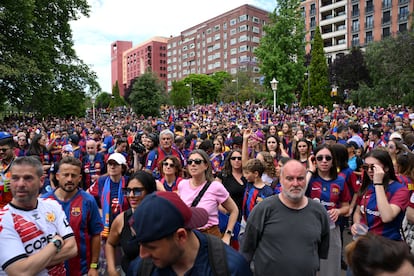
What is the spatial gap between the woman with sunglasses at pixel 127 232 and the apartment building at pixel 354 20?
58.4m

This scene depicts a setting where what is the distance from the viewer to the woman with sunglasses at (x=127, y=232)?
2.96 metres

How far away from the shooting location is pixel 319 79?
43.6m

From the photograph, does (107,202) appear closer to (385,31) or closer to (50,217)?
(50,217)

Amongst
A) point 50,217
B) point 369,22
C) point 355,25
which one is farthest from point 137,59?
point 50,217

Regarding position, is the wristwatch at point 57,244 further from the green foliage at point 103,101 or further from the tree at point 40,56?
the green foliage at point 103,101

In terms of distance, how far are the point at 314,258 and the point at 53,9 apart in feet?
101

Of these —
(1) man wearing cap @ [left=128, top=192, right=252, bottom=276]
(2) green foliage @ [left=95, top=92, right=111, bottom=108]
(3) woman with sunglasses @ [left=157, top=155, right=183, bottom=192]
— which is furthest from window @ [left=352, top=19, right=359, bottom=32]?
(2) green foliage @ [left=95, top=92, right=111, bottom=108]

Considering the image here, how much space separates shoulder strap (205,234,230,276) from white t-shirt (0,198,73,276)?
1347mm

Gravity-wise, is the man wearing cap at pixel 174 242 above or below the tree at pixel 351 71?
below

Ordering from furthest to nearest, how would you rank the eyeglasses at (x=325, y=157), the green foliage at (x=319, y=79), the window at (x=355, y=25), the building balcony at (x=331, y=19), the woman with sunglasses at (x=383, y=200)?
1. the building balcony at (x=331, y=19)
2. the window at (x=355, y=25)
3. the green foliage at (x=319, y=79)
4. the eyeglasses at (x=325, y=157)
5. the woman with sunglasses at (x=383, y=200)

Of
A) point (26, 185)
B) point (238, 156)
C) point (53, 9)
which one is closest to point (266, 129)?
point (238, 156)

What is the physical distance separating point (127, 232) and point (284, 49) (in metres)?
33.8

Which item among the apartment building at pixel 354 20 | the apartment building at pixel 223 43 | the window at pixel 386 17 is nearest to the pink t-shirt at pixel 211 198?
the apartment building at pixel 354 20

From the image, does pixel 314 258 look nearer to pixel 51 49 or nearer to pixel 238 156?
pixel 238 156
